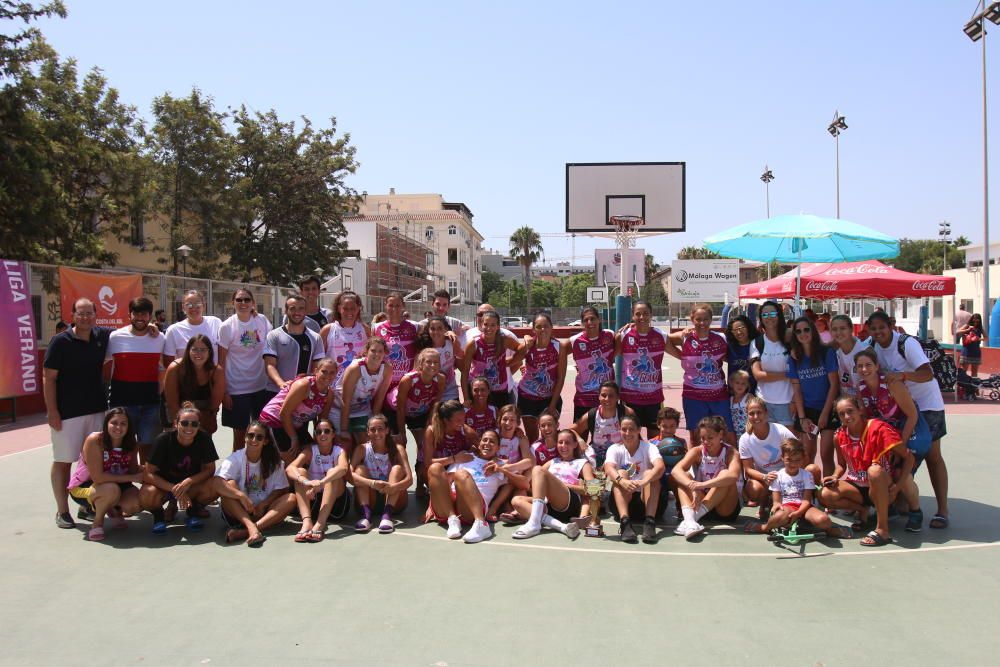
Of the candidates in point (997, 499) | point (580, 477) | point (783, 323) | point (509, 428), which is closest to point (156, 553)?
point (509, 428)

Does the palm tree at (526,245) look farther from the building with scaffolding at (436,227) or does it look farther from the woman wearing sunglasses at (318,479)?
the woman wearing sunglasses at (318,479)

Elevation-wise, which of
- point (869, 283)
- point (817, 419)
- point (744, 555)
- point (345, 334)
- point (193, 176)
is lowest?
point (744, 555)

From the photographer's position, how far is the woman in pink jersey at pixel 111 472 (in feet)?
17.3

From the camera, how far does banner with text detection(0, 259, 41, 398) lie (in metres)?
9.97

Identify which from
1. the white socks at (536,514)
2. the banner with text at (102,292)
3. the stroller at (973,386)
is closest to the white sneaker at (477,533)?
the white socks at (536,514)

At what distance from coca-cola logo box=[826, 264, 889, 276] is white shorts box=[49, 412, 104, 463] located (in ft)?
47.7

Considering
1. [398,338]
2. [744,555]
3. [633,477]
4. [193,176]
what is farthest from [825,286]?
[193,176]

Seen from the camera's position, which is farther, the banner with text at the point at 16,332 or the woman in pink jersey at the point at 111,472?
the banner with text at the point at 16,332

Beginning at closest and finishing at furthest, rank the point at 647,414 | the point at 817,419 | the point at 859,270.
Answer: the point at 817,419 < the point at 647,414 < the point at 859,270

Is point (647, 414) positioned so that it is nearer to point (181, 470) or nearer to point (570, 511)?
point (570, 511)

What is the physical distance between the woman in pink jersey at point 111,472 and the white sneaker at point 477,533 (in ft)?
8.14

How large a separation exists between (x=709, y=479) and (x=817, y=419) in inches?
47.0

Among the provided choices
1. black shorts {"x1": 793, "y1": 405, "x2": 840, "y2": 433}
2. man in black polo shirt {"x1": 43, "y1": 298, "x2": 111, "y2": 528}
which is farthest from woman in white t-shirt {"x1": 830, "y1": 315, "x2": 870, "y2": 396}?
man in black polo shirt {"x1": 43, "y1": 298, "x2": 111, "y2": 528}

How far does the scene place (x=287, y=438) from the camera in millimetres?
5914
